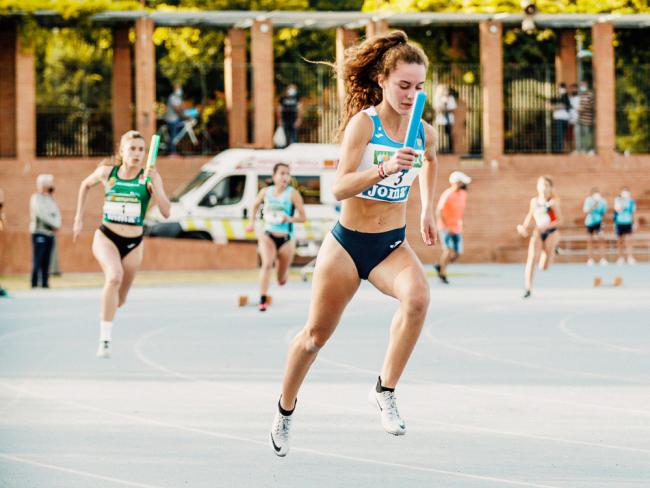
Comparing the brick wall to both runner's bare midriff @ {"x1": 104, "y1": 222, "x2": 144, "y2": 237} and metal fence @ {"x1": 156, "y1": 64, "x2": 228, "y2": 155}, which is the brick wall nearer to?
metal fence @ {"x1": 156, "y1": 64, "x2": 228, "y2": 155}

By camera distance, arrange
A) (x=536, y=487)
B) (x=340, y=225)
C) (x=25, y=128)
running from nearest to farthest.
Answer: (x=536, y=487)
(x=340, y=225)
(x=25, y=128)

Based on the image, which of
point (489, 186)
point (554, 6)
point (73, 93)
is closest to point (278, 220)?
point (489, 186)

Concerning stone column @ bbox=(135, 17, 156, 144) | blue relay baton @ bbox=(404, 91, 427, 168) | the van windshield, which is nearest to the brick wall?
stone column @ bbox=(135, 17, 156, 144)

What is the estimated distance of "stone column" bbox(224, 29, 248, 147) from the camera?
1528 inches

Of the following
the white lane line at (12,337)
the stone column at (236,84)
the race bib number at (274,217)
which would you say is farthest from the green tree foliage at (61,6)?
the white lane line at (12,337)

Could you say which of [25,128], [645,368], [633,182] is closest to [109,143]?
[25,128]

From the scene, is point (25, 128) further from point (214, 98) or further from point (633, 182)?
point (633, 182)

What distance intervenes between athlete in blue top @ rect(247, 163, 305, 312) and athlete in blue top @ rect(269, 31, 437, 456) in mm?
10447

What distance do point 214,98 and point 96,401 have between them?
108 feet

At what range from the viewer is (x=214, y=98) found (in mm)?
41656

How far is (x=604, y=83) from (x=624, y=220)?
6.23 metres

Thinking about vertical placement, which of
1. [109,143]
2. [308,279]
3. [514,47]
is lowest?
[308,279]

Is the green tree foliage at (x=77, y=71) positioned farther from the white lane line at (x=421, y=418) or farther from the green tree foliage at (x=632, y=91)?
the white lane line at (x=421, y=418)

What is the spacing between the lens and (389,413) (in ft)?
23.2
